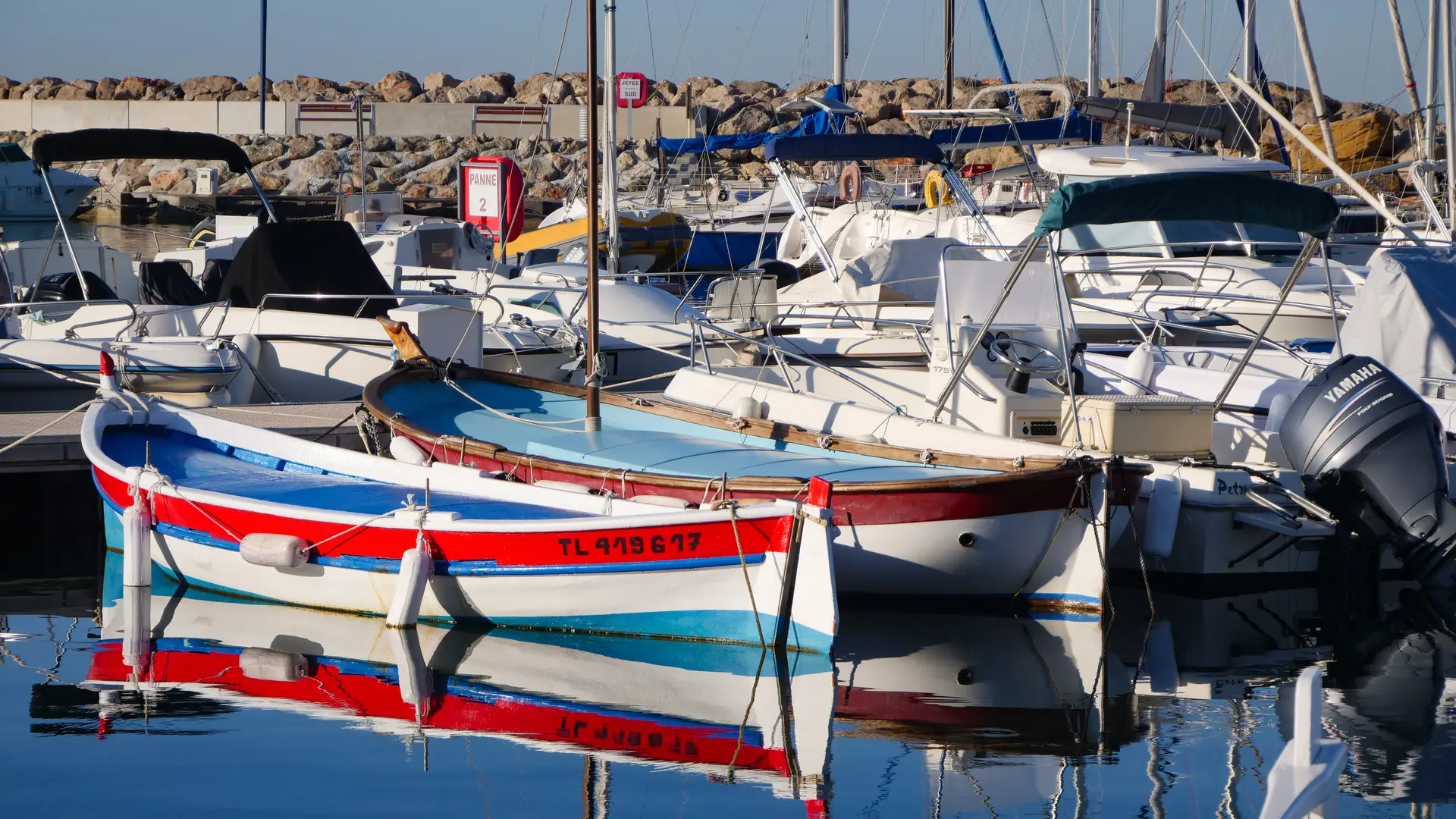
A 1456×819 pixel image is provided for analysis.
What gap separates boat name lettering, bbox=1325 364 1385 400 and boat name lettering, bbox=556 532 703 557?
14.3ft

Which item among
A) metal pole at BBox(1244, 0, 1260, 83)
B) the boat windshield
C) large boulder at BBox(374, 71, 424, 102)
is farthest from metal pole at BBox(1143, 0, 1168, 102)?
large boulder at BBox(374, 71, 424, 102)

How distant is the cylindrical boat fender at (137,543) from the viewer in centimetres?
931

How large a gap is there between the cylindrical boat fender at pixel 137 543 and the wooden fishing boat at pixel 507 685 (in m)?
0.37

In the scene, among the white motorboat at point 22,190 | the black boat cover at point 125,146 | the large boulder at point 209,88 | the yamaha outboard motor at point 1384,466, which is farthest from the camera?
the large boulder at point 209,88

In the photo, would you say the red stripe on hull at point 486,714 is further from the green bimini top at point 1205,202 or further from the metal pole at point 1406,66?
the metal pole at point 1406,66

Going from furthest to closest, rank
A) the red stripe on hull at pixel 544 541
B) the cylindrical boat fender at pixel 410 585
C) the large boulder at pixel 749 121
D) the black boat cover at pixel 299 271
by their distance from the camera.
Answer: the large boulder at pixel 749 121 → the black boat cover at pixel 299 271 → the cylindrical boat fender at pixel 410 585 → the red stripe on hull at pixel 544 541

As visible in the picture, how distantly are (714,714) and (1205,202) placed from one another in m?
4.61

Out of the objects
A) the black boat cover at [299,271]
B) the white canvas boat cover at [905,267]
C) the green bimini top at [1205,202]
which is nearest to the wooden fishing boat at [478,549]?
the green bimini top at [1205,202]

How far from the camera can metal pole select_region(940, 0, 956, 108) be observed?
27.6 metres

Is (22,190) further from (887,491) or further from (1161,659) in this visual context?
(1161,659)

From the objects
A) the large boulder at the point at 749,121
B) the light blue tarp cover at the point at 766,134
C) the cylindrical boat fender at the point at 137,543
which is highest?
the large boulder at the point at 749,121

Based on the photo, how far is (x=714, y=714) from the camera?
7.21 m

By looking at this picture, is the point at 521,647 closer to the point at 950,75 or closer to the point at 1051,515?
the point at 1051,515

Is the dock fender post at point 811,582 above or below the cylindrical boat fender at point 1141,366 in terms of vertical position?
below
